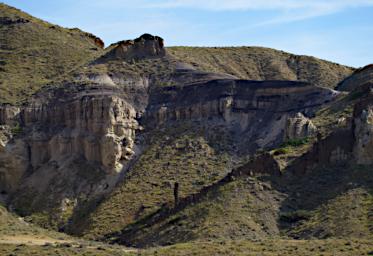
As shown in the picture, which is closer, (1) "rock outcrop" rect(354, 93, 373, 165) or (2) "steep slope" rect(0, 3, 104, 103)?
(1) "rock outcrop" rect(354, 93, 373, 165)

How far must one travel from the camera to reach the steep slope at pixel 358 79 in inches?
3573

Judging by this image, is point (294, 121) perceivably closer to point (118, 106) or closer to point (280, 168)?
point (280, 168)

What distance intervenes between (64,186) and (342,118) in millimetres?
22879

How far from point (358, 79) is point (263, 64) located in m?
19.1

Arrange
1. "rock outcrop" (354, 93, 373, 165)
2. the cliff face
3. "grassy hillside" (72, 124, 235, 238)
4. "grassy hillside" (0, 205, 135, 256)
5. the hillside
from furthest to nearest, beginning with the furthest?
the cliff face → "grassy hillside" (72, 124, 235, 238) → "rock outcrop" (354, 93, 373, 165) → the hillside → "grassy hillside" (0, 205, 135, 256)

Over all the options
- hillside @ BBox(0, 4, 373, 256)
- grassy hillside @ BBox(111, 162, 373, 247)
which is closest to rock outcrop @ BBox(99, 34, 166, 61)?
hillside @ BBox(0, 4, 373, 256)

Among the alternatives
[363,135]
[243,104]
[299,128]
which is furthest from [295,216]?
[243,104]

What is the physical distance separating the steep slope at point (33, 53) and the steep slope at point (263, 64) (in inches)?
410

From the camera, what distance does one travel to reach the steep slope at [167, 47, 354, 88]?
105 meters

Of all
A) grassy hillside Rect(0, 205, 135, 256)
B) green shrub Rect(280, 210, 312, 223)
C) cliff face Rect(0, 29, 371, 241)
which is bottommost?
grassy hillside Rect(0, 205, 135, 256)

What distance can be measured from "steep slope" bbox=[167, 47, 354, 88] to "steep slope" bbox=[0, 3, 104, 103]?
1041cm

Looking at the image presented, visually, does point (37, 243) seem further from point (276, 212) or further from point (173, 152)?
point (173, 152)

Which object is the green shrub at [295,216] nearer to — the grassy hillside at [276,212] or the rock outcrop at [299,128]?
the grassy hillside at [276,212]

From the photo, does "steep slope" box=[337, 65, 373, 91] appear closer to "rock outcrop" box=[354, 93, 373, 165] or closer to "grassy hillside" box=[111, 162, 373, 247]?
"rock outcrop" box=[354, 93, 373, 165]
